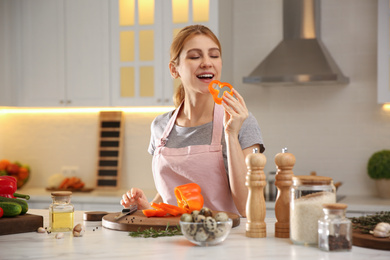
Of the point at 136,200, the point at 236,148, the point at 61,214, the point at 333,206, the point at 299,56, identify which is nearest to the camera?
the point at 333,206

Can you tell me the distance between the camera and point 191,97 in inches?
98.9

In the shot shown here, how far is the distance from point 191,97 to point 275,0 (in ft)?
7.28

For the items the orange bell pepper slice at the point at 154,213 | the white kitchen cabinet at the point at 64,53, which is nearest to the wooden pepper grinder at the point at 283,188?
the orange bell pepper slice at the point at 154,213

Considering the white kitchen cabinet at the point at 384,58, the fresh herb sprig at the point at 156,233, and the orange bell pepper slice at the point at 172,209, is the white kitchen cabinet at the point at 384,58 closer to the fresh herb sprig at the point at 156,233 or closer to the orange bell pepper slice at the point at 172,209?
the orange bell pepper slice at the point at 172,209

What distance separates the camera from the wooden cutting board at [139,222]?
1.83 metres

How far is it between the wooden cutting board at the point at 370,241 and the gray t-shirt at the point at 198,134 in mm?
765

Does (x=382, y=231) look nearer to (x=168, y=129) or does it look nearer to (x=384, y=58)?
(x=168, y=129)

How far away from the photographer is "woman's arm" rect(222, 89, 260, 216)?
76.6 inches

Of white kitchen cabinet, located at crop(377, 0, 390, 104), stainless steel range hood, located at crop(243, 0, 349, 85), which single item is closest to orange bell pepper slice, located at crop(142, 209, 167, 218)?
stainless steel range hood, located at crop(243, 0, 349, 85)

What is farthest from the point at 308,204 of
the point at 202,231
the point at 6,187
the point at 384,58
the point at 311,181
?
the point at 384,58

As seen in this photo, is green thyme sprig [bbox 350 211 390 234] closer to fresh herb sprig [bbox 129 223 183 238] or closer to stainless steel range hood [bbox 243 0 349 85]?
fresh herb sprig [bbox 129 223 183 238]

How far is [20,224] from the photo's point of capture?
188 centimetres

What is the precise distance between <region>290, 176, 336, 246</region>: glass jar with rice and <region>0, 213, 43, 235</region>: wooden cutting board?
0.87 m

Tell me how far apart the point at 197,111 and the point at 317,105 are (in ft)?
→ 6.71
